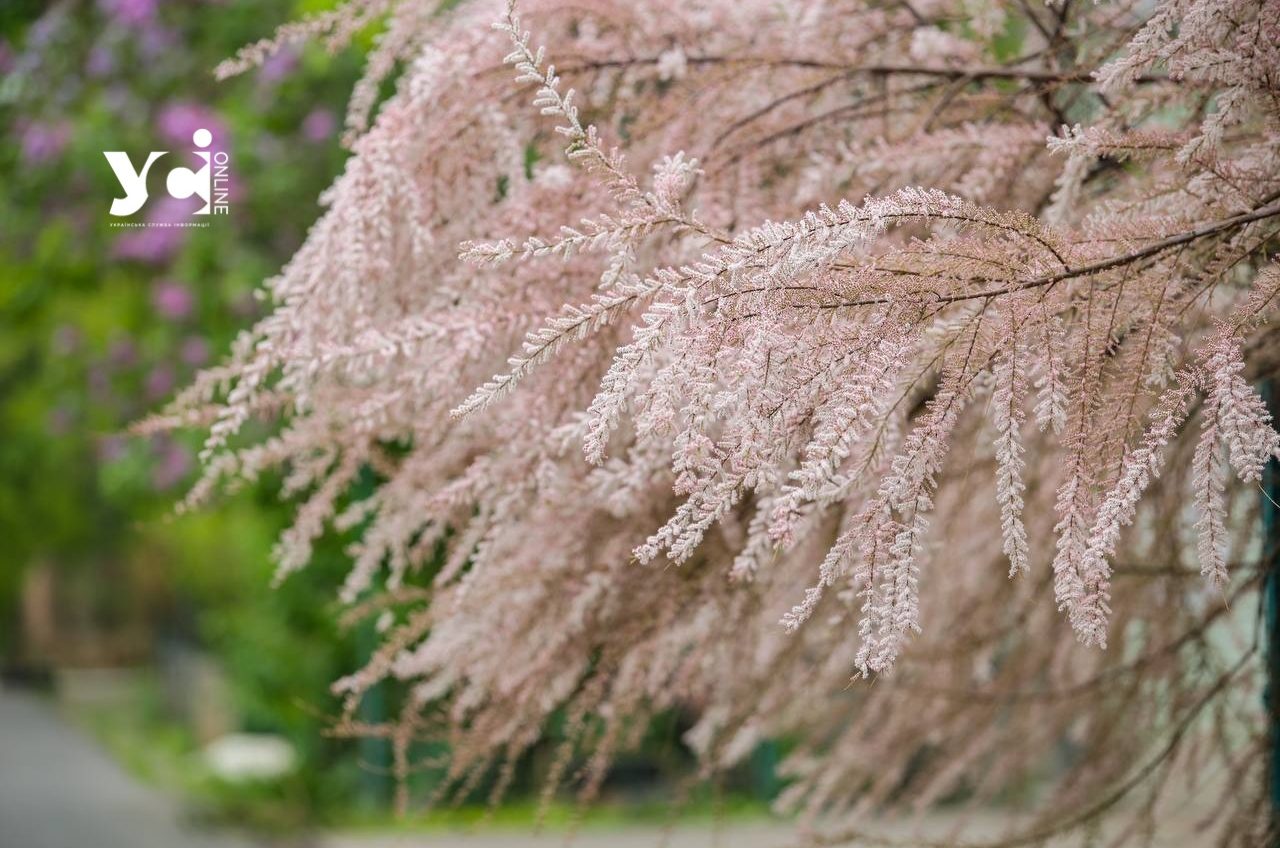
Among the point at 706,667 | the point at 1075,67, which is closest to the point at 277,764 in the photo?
the point at 706,667

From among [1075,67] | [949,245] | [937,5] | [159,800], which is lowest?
[159,800]

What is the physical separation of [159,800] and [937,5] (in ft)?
33.4

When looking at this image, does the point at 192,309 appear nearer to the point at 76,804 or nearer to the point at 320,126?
the point at 320,126

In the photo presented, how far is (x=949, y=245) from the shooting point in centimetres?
153

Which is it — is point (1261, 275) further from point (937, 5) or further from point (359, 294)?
point (937, 5)

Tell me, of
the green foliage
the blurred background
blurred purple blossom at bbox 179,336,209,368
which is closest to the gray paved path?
the blurred background

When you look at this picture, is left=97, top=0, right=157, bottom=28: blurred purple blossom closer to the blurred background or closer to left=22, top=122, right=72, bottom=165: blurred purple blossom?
the blurred background

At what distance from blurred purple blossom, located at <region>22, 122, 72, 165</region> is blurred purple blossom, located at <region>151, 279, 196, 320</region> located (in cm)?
87

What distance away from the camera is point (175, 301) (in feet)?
24.6

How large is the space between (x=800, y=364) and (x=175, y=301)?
6583mm

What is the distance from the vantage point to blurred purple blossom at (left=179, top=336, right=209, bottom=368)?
7.42 m

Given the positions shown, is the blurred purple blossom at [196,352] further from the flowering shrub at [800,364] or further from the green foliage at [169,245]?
the flowering shrub at [800,364]

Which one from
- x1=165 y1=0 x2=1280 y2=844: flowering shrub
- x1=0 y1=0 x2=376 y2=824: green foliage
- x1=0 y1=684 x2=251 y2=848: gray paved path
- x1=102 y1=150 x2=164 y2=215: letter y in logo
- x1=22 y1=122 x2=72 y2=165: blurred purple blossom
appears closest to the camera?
x1=165 y1=0 x2=1280 y2=844: flowering shrub

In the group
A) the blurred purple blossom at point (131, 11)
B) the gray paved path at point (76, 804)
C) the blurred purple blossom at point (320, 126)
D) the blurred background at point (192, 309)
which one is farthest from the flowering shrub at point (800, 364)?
the gray paved path at point (76, 804)
